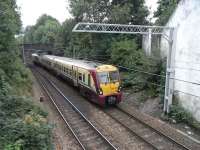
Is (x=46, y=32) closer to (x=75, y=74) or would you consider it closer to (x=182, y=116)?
(x=75, y=74)

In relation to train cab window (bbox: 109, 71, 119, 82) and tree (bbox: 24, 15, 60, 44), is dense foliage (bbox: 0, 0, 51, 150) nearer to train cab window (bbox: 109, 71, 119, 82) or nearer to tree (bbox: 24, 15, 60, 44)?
train cab window (bbox: 109, 71, 119, 82)

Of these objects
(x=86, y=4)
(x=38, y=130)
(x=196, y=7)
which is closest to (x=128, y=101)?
(x=196, y=7)

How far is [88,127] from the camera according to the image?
1548 cm

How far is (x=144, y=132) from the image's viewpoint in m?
14.5

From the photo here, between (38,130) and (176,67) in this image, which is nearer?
(38,130)

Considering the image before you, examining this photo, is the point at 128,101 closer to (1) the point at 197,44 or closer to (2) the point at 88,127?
(2) the point at 88,127

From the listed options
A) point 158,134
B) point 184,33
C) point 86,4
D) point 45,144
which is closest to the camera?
point 45,144

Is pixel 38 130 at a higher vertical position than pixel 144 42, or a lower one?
lower

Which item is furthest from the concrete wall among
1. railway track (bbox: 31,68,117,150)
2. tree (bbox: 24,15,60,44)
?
tree (bbox: 24,15,60,44)

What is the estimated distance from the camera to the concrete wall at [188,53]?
50.7ft

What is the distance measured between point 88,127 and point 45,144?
17.6 feet

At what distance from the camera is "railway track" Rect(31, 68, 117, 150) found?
43.0 ft

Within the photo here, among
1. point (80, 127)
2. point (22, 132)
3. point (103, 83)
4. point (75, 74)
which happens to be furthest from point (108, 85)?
point (22, 132)

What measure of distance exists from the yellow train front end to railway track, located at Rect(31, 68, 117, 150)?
2022 mm
